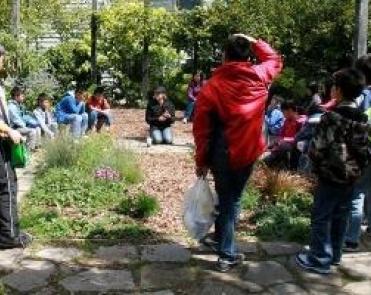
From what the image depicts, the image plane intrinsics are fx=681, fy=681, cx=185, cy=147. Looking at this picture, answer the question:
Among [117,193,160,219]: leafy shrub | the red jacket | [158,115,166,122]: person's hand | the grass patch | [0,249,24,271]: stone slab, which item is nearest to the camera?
the red jacket

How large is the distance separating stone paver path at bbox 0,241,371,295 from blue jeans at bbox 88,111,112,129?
7544 mm

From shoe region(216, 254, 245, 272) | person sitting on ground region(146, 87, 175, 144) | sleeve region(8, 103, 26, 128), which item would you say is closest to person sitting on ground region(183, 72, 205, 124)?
person sitting on ground region(146, 87, 175, 144)

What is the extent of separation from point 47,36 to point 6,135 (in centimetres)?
1636

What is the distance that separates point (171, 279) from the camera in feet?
17.2

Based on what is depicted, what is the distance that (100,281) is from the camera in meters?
5.16

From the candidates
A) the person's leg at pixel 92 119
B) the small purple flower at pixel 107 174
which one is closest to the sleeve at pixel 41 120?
the person's leg at pixel 92 119

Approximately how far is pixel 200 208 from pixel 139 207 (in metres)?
1.60

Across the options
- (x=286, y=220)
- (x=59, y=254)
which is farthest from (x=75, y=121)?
(x=59, y=254)

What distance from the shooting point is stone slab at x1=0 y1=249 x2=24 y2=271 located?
536cm

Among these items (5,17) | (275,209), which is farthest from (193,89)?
(275,209)

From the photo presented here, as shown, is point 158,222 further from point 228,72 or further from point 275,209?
point 228,72

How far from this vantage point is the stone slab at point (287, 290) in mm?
5051

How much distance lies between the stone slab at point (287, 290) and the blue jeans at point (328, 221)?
1.21 feet

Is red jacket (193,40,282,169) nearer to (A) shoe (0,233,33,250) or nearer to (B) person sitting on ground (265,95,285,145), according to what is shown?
(A) shoe (0,233,33,250)
